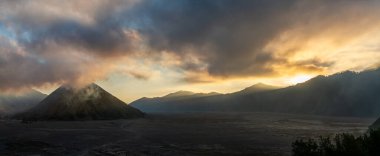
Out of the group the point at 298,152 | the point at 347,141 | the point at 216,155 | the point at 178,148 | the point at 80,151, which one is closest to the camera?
the point at 347,141

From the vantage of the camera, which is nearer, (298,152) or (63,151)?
(298,152)

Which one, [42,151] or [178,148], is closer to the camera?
[42,151]

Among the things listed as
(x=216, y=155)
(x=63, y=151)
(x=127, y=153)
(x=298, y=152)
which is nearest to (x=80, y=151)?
(x=63, y=151)

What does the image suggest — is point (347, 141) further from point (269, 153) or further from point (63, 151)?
point (63, 151)

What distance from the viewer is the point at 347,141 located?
47250 mm

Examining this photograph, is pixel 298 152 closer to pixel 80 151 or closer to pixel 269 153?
pixel 269 153

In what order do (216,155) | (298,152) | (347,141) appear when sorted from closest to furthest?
(347,141) → (298,152) → (216,155)

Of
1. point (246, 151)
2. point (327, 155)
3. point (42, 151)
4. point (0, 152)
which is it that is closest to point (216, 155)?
point (246, 151)

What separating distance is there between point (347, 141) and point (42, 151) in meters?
65.8

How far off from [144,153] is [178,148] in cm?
1250

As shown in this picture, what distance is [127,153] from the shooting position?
268ft

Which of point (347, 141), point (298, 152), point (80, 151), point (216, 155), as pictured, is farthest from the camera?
point (80, 151)

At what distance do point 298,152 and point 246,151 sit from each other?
3265 centimetres

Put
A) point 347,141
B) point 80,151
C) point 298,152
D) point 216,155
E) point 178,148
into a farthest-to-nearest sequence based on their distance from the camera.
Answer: point 178,148
point 80,151
point 216,155
point 298,152
point 347,141
